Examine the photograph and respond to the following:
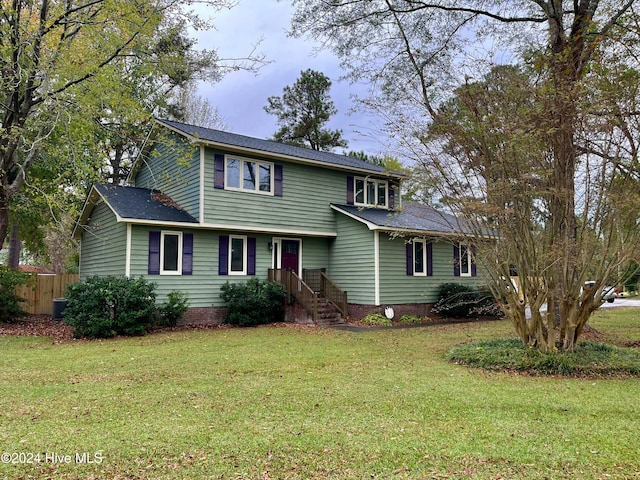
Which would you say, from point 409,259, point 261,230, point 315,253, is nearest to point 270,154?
point 261,230

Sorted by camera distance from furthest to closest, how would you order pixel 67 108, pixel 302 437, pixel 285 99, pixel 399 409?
1. pixel 285 99
2. pixel 67 108
3. pixel 399 409
4. pixel 302 437

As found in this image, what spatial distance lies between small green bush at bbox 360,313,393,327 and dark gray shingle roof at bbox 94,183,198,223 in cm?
619

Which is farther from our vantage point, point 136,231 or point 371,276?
point 371,276

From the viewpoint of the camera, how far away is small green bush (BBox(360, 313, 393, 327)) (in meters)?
14.4

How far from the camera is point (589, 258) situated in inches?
292

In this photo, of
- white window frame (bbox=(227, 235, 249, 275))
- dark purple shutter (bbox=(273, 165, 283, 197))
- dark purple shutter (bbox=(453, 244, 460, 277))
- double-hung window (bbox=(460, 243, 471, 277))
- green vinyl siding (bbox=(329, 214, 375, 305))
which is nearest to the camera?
white window frame (bbox=(227, 235, 249, 275))

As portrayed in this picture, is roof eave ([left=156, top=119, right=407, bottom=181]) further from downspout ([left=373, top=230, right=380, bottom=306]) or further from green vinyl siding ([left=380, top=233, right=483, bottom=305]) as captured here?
green vinyl siding ([left=380, top=233, right=483, bottom=305])

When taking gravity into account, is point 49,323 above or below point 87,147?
below

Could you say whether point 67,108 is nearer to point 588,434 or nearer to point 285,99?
point 588,434

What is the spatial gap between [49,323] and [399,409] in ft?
44.0

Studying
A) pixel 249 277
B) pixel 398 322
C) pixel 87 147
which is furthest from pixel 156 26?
pixel 398 322


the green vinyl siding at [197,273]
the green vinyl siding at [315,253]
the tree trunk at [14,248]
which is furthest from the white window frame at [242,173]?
the tree trunk at [14,248]

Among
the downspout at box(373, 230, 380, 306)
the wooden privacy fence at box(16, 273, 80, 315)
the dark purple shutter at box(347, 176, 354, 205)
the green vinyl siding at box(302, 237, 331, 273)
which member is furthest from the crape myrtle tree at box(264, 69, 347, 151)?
the wooden privacy fence at box(16, 273, 80, 315)

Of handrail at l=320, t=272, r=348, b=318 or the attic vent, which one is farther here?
the attic vent
